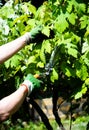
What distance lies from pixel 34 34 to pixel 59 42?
0.22 meters

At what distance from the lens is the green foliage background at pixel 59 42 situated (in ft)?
9.59

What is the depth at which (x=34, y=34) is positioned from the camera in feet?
9.86

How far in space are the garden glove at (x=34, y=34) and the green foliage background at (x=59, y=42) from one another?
5cm

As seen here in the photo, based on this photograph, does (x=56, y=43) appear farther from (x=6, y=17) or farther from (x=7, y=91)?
(x=7, y=91)

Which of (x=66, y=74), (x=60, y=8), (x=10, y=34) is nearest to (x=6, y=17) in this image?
(x=10, y=34)

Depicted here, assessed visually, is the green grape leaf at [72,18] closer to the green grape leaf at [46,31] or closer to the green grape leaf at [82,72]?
the green grape leaf at [46,31]

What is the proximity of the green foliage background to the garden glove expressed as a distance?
2.2 inches

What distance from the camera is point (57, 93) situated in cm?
358

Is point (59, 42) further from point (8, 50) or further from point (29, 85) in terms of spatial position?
point (29, 85)

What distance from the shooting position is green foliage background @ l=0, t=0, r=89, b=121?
9.59 ft

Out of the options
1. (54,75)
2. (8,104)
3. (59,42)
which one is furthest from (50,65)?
(8,104)

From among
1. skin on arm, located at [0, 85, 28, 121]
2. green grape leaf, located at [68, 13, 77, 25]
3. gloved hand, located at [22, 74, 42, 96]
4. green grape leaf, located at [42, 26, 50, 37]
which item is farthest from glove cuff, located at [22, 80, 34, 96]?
green grape leaf, located at [68, 13, 77, 25]

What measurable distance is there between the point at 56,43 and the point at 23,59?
41 centimetres

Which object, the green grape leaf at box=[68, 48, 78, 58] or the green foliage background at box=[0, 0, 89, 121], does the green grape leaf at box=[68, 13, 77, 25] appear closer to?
the green foliage background at box=[0, 0, 89, 121]
